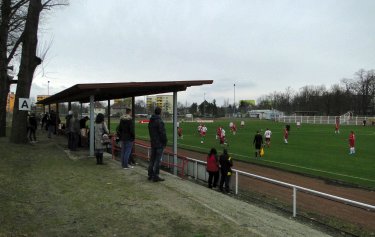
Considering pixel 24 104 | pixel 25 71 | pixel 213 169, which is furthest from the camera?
pixel 25 71

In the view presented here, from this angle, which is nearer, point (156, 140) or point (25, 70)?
point (156, 140)

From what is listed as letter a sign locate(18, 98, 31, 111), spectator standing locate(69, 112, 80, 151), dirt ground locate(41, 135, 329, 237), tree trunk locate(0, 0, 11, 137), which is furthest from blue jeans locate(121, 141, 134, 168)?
tree trunk locate(0, 0, 11, 137)

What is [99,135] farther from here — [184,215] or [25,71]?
[25,71]

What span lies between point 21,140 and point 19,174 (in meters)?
9.56

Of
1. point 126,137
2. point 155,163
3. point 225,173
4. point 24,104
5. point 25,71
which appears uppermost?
point 25,71

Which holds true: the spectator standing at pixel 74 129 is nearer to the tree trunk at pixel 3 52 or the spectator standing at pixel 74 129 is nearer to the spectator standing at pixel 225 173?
the spectator standing at pixel 225 173

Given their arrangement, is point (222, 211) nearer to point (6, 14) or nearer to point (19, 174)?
point (19, 174)

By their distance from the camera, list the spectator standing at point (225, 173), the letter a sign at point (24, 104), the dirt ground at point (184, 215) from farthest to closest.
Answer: the letter a sign at point (24, 104) → the spectator standing at point (225, 173) → the dirt ground at point (184, 215)

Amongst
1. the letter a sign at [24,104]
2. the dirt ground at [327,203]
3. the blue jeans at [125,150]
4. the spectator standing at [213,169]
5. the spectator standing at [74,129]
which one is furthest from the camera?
the letter a sign at [24,104]

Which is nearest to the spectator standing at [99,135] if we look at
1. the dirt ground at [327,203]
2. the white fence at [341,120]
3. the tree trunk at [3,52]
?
the dirt ground at [327,203]

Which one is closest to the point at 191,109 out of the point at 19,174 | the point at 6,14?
the point at 6,14

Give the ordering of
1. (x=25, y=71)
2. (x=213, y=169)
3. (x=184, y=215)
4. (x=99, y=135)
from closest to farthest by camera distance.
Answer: (x=184, y=215) < (x=213, y=169) < (x=99, y=135) < (x=25, y=71)

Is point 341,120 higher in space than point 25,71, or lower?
lower

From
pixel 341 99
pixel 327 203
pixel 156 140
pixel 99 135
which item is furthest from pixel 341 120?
pixel 156 140
